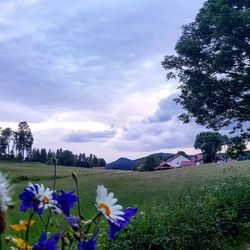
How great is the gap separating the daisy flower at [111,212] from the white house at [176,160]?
153ft

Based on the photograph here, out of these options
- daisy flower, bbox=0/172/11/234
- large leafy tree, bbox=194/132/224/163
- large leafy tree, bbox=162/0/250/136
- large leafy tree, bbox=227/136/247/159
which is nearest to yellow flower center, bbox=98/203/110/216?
daisy flower, bbox=0/172/11/234

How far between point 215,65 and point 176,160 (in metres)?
37.3

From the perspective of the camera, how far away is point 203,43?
1404 cm

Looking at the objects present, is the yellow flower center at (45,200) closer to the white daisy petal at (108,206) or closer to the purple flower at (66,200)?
the purple flower at (66,200)

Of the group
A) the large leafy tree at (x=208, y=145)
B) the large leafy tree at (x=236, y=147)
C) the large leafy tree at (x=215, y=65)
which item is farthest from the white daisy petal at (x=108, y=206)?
the large leafy tree at (x=208, y=145)

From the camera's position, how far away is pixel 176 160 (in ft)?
165

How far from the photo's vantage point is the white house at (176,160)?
4857 centimetres

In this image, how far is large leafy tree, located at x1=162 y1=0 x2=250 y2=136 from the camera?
1256 cm

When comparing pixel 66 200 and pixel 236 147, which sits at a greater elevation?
pixel 236 147

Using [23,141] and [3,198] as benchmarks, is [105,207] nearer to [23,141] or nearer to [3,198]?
[3,198]

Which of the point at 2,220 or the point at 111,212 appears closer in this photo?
the point at 2,220

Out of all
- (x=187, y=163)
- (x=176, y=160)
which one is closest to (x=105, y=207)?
(x=176, y=160)

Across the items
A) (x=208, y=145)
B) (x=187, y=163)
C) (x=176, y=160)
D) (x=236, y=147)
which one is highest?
(x=208, y=145)

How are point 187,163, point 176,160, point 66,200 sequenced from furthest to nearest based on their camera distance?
point 187,163 → point 176,160 → point 66,200
